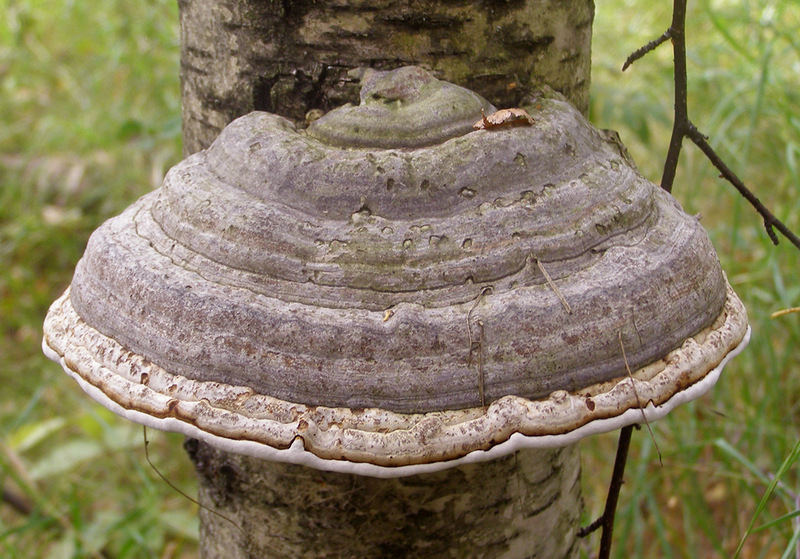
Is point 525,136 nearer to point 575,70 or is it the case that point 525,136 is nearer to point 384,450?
point 575,70

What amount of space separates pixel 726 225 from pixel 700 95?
3.41 feet

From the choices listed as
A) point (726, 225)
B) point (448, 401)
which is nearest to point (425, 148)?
point (448, 401)

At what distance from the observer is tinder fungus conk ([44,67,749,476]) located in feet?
3.51

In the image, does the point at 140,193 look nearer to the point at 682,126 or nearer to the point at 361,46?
the point at 361,46

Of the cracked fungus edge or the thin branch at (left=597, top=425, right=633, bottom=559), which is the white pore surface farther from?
the thin branch at (left=597, top=425, right=633, bottom=559)

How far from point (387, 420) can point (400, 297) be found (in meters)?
0.20

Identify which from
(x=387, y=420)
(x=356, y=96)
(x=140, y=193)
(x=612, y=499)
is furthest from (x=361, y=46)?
(x=140, y=193)

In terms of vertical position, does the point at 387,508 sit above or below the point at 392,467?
below

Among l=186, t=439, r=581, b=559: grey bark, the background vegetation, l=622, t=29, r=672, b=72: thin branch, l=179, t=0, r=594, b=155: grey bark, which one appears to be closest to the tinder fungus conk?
l=179, t=0, r=594, b=155: grey bark

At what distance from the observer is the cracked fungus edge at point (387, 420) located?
1034 millimetres

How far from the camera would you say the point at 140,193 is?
4.75m

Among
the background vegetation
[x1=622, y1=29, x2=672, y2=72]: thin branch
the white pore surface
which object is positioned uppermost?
[x1=622, y1=29, x2=672, y2=72]: thin branch

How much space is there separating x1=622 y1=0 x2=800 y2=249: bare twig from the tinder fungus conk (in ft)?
1.24

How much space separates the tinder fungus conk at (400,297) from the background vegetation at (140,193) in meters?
0.91
